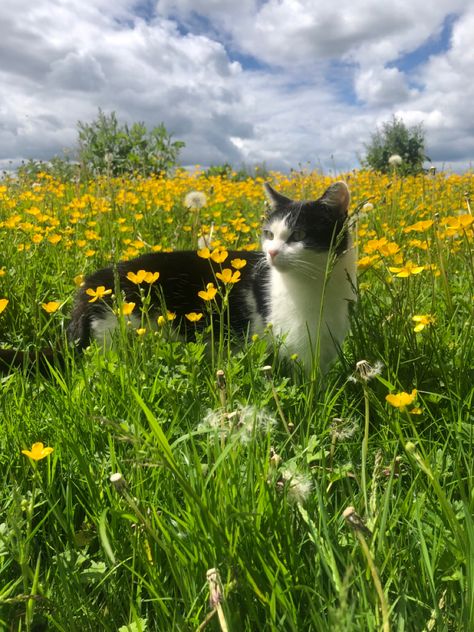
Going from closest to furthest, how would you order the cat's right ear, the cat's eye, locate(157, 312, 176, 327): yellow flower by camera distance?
locate(157, 312, 176, 327): yellow flower
the cat's eye
the cat's right ear

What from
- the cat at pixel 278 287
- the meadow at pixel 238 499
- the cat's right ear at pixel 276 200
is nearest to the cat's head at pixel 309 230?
the cat at pixel 278 287

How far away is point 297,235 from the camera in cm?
269

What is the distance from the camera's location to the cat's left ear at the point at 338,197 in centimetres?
265

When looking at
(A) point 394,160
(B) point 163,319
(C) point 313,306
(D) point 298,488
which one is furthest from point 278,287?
(A) point 394,160

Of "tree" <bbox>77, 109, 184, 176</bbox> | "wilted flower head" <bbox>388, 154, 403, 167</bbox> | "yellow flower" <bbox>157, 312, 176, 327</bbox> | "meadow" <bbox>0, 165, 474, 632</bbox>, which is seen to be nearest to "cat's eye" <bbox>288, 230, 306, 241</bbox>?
"meadow" <bbox>0, 165, 474, 632</bbox>

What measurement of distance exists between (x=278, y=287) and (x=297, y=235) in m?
0.30

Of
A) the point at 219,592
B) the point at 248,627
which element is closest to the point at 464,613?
the point at 248,627

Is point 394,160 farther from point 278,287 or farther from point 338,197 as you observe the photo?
point 278,287

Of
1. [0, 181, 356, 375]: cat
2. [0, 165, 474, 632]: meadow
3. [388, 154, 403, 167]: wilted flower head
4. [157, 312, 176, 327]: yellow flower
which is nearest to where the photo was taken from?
[0, 165, 474, 632]: meadow

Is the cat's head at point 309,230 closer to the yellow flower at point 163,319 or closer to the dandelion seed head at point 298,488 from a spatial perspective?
the yellow flower at point 163,319

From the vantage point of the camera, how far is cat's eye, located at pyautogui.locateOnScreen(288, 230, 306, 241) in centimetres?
268

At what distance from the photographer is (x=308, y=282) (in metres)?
A: 2.65

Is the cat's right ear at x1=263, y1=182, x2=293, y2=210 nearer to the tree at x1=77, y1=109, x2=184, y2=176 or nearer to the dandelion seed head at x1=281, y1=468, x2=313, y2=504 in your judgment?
the dandelion seed head at x1=281, y1=468, x2=313, y2=504

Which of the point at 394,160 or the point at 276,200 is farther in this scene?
the point at 394,160
